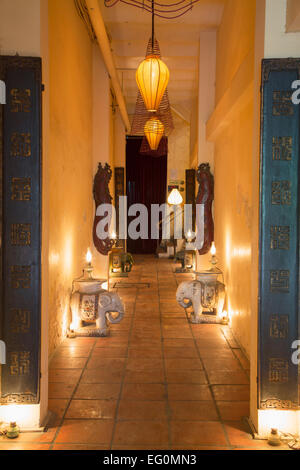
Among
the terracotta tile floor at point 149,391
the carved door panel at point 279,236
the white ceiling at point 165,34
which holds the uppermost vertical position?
the white ceiling at point 165,34

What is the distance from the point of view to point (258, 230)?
271 centimetres

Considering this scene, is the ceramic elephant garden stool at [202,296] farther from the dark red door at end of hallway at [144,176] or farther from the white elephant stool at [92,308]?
the dark red door at end of hallway at [144,176]

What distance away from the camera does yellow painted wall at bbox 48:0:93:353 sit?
4.43 meters

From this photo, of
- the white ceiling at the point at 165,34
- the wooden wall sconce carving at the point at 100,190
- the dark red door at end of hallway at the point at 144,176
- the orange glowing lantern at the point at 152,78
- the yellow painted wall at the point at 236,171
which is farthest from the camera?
the dark red door at end of hallway at the point at 144,176

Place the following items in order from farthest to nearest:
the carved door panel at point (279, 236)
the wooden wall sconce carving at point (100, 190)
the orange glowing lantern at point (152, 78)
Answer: the wooden wall sconce carving at point (100, 190), the orange glowing lantern at point (152, 78), the carved door panel at point (279, 236)

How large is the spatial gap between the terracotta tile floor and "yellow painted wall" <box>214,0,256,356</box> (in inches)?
22.8

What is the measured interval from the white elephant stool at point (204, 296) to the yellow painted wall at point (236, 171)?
0.15 metres

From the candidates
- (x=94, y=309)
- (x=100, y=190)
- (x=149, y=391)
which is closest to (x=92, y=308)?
(x=94, y=309)

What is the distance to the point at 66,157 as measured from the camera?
509cm

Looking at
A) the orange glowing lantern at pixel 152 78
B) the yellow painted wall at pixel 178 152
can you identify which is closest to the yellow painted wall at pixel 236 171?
the orange glowing lantern at pixel 152 78

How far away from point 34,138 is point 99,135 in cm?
463

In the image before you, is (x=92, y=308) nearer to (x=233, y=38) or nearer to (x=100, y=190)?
(x=100, y=190)

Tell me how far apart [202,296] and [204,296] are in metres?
0.03

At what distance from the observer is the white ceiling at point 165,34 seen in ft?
20.5
